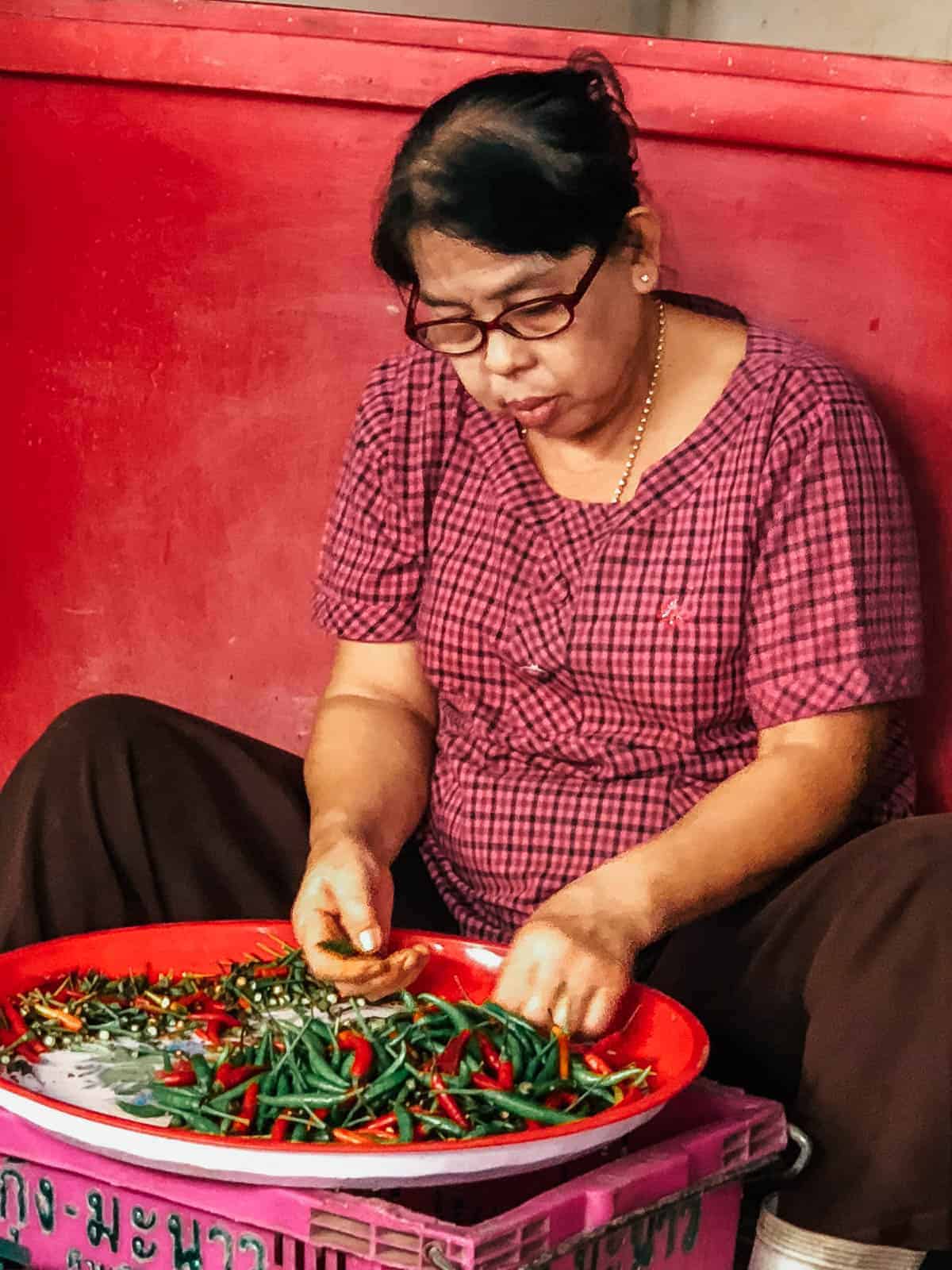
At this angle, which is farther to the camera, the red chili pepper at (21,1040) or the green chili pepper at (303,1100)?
the red chili pepper at (21,1040)

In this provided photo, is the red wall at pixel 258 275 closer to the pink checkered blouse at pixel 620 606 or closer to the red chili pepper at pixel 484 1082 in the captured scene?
the pink checkered blouse at pixel 620 606

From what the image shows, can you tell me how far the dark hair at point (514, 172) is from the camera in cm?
166

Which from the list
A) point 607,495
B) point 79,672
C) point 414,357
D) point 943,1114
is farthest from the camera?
point 79,672

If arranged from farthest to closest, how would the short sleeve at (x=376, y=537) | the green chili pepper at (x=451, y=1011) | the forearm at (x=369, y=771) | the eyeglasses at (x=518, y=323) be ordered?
the short sleeve at (x=376, y=537) → the forearm at (x=369, y=771) → the eyeglasses at (x=518, y=323) → the green chili pepper at (x=451, y=1011)

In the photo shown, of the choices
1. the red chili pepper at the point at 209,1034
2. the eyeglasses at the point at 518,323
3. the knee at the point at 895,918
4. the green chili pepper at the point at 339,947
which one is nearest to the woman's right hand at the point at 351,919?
the green chili pepper at the point at 339,947

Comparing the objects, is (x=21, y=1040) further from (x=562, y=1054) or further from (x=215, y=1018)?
(x=562, y=1054)

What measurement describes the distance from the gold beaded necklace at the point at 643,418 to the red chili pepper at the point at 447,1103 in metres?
0.70

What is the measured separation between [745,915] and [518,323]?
0.61 meters

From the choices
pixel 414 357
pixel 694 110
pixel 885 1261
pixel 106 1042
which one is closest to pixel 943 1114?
pixel 885 1261

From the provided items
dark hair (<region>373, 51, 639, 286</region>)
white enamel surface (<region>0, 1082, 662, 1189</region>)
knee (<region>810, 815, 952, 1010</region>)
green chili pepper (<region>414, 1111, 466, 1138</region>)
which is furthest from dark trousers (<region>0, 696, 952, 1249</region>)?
dark hair (<region>373, 51, 639, 286</region>)

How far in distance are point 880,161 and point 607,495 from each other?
528 mm

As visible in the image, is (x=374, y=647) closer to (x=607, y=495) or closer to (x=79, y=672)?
(x=607, y=495)

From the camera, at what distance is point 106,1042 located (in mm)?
1538

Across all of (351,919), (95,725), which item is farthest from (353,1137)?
(95,725)
